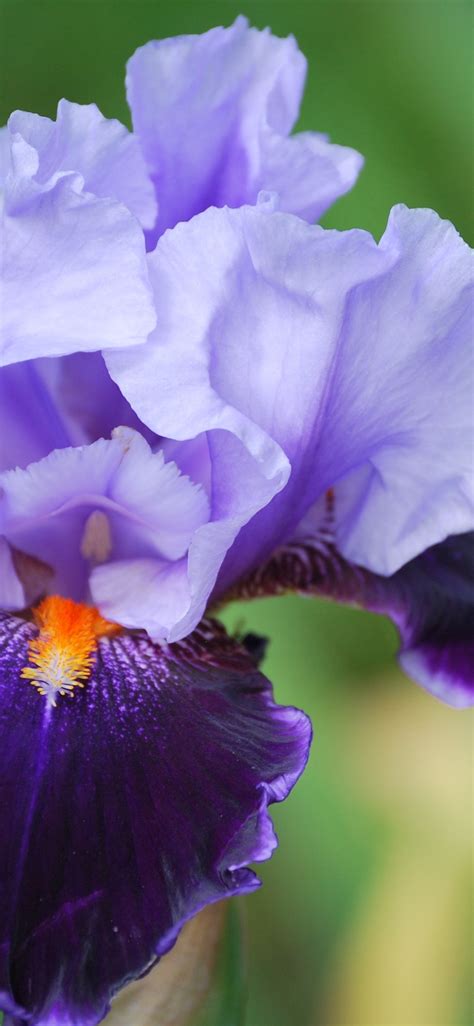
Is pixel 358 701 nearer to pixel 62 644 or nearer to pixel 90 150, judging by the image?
pixel 62 644

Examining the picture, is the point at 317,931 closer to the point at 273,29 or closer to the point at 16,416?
the point at 16,416

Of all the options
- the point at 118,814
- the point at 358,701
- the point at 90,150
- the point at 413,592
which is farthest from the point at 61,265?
the point at 358,701

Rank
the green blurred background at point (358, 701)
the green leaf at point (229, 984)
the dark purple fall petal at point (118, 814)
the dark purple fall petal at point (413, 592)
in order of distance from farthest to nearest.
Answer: the green blurred background at point (358, 701), the dark purple fall petal at point (413, 592), the green leaf at point (229, 984), the dark purple fall petal at point (118, 814)

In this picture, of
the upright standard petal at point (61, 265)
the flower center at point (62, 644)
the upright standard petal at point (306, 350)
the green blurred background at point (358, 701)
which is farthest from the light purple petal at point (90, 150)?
the green blurred background at point (358, 701)

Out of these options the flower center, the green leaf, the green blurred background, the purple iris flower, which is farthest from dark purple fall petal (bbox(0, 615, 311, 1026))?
the green blurred background

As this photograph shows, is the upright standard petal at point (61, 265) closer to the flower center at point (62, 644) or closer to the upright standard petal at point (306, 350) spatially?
the upright standard petal at point (306, 350)
